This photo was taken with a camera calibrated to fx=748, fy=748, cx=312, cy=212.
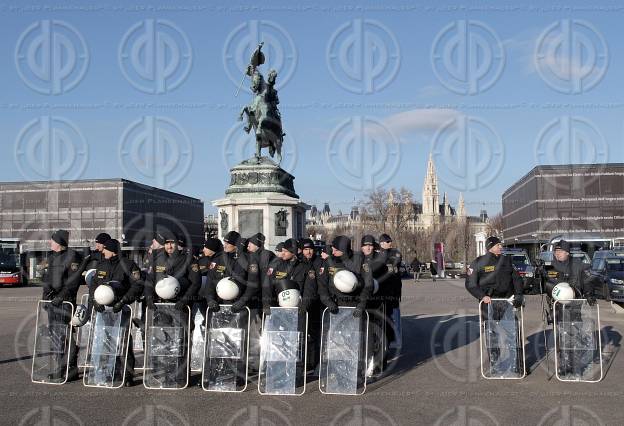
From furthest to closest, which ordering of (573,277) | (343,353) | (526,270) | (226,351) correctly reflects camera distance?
(526,270) < (573,277) < (226,351) < (343,353)

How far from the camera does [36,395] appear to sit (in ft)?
30.7

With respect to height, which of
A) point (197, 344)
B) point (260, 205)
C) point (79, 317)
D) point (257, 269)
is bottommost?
point (197, 344)

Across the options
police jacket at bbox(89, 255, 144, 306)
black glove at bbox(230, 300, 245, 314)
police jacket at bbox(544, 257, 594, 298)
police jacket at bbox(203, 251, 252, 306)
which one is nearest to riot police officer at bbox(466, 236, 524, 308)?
police jacket at bbox(544, 257, 594, 298)

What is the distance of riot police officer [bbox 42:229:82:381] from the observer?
34.9ft

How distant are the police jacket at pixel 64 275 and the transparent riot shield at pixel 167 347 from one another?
137 cm

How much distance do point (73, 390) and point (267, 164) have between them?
19.1m

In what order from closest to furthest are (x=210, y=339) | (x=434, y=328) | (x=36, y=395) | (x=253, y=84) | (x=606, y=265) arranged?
(x=36, y=395) < (x=210, y=339) < (x=434, y=328) < (x=606, y=265) < (x=253, y=84)

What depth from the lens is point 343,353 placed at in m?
9.77

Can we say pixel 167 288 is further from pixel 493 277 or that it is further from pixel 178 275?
pixel 493 277

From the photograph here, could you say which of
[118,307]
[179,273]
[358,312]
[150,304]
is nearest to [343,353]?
[358,312]

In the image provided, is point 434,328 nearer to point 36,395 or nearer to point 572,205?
point 36,395

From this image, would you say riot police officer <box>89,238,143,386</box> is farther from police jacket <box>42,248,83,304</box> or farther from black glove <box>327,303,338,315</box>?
black glove <box>327,303,338,315</box>

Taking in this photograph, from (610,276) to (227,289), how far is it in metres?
18.2

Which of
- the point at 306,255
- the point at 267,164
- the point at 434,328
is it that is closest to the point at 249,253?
the point at 306,255
